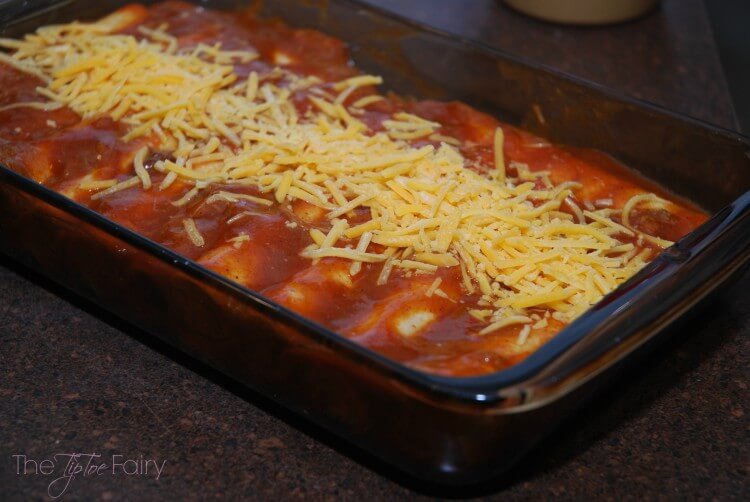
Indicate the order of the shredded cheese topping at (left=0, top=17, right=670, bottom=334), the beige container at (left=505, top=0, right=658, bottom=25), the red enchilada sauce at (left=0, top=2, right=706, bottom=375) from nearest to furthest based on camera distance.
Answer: the red enchilada sauce at (left=0, top=2, right=706, bottom=375)
the shredded cheese topping at (left=0, top=17, right=670, bottom=334)
the beige container at (left=505, top=0, right=658, bottom=25)

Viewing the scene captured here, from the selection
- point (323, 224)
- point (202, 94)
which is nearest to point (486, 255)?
point (323, 224)

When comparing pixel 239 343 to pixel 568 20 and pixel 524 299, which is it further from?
pixel 568 20

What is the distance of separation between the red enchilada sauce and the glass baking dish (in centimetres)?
9

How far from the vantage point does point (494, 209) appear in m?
1.51

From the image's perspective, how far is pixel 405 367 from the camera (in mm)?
1061

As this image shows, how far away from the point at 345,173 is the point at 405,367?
2.03 feet

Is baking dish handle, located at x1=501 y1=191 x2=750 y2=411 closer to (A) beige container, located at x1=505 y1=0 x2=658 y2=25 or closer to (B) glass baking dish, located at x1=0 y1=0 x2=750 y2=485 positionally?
(B) glass baking dish, located at x1=0 y1=0 x2=750 y2=485

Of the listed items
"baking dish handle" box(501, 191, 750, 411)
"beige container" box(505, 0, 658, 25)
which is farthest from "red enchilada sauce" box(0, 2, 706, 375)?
"beige container" box(505, 0, 658, 25)

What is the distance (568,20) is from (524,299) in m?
1.41

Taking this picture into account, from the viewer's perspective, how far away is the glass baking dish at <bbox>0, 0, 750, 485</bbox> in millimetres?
1086

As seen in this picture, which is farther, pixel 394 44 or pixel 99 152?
pixel 394 44

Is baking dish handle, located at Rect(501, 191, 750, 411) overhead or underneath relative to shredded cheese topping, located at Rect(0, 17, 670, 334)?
overhead

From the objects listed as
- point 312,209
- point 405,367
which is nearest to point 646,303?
point 405,367

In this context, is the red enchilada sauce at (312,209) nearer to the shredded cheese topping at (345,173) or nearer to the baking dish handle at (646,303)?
the shredded cheese topping at (345,173)
